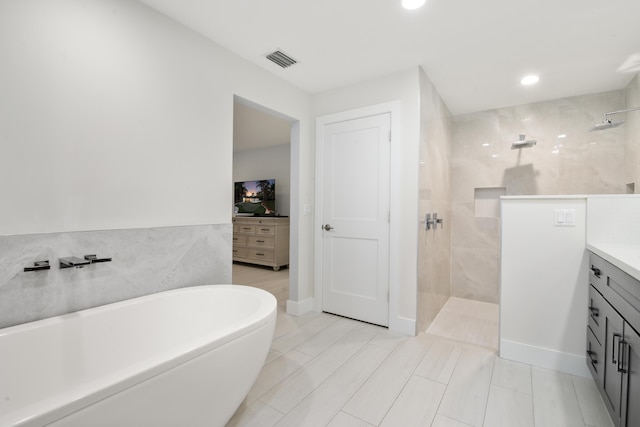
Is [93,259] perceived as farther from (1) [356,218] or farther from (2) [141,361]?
(1) [356,218]

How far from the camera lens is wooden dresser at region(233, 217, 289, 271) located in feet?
17.6

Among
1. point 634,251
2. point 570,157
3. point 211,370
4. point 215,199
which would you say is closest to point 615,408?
point 634,251

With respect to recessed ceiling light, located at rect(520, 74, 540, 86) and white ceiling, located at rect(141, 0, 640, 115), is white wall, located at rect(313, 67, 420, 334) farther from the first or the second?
recessed ceiling light, located at rect(520, 74, 540, 86)

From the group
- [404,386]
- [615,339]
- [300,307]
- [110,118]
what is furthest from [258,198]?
[615,339]

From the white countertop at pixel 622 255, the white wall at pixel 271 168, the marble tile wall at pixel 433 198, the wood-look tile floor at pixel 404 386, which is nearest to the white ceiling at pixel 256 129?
the white wall at pixel 271 168

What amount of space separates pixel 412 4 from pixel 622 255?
6.00 ft

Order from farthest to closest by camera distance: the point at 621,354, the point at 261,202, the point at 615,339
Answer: the point at 261,202, the point at 615,339, the point at 621,354

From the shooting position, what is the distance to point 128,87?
5.82ft

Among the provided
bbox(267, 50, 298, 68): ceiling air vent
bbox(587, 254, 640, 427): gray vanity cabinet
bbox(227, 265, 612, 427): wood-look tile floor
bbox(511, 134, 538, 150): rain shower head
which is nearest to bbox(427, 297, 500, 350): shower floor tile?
bbox(227, 265, 612, 427): wood-look tile floor

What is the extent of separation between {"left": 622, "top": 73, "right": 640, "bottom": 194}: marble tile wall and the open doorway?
12.9 ft

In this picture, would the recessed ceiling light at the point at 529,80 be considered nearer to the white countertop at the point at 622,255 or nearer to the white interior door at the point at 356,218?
the white interior door at the point at 356,218

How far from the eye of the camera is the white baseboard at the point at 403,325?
8.44 ft

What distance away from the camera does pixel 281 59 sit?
2.49 meters

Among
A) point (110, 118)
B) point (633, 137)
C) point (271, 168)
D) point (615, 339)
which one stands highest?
point (271, 168)
